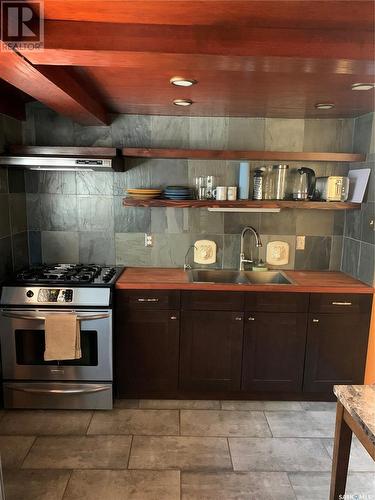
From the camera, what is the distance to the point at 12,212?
2973mm

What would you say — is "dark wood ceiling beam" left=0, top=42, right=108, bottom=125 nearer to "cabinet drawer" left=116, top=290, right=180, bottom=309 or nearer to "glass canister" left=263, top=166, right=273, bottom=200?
"cabinet drawer" left=116, top=290, right=180, bottom=309

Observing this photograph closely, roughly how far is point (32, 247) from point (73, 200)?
1.85 ft

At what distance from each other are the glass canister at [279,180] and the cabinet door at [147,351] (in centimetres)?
134

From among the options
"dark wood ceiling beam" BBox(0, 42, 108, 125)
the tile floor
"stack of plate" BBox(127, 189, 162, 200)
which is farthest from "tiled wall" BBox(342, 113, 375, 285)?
"dark wood ceiling beam" BBox(0, 42, 108, 125)

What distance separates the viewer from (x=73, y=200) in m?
3.26

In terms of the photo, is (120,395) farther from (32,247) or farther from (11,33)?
(11,33)

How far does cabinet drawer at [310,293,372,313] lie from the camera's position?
9.25ft

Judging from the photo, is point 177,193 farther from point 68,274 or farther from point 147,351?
point 147,351

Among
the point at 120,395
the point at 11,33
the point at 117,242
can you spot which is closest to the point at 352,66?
the point at 11,33

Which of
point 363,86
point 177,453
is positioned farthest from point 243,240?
point 177,453

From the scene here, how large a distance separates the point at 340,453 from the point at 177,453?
45.9 inches

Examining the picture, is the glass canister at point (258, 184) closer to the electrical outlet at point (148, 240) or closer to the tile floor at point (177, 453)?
the electrical outlet at point (148, 240)

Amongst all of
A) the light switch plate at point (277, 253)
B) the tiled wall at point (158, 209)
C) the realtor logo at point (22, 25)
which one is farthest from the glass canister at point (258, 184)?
the realtor logo at point (22, 25)

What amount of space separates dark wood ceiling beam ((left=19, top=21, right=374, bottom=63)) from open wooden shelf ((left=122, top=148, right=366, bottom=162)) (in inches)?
53.1
